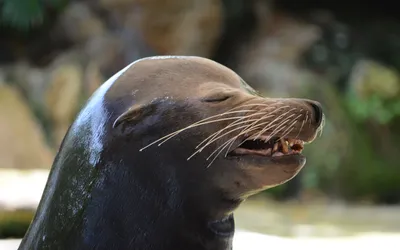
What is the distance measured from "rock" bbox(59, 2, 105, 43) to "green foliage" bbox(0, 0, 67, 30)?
0.45m

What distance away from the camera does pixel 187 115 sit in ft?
4.35

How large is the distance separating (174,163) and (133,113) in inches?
5.0

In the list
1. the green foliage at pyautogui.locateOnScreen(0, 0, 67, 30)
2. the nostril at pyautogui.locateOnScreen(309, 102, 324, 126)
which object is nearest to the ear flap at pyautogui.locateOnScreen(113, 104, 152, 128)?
the nostril at pyautogui.locateOnScreen(309, 102, 324, 126)

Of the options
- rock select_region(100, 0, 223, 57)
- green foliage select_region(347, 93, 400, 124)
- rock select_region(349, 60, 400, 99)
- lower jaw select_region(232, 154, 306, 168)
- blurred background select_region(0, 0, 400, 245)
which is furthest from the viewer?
rock select_region(100, 0, 223, 57)

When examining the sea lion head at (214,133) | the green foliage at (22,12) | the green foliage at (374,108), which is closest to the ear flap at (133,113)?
the sea lion head at (214,133)

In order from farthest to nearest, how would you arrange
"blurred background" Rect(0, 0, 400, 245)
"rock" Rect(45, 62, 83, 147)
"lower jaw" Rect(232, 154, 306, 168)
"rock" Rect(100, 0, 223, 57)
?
1. "rock" Rect(100, 0, 223, 57)
2. "rock" Rect(45, 62, 83, 147)
3. "blurred background" Rect(0, 0, 400, 245)
4. "lower jaw" Rect(232, 154, 306, 168)

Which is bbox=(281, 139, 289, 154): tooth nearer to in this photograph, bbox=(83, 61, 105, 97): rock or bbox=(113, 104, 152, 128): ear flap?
bbox=(113, 104, 152, 128): ear flap

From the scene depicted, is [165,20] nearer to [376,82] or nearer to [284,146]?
[376,82]

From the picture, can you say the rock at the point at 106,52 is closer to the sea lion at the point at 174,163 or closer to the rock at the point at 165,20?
the rock at the point at 165,20

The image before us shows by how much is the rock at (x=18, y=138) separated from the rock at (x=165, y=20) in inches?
90.1

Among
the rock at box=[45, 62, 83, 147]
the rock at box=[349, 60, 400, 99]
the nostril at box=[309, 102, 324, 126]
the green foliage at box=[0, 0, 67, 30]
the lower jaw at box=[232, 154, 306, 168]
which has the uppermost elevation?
the green foliage at box=[0, 0, 67, 30]

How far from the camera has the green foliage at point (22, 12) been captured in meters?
9.73

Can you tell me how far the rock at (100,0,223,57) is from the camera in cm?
1040

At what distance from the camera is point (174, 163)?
1.31 m
